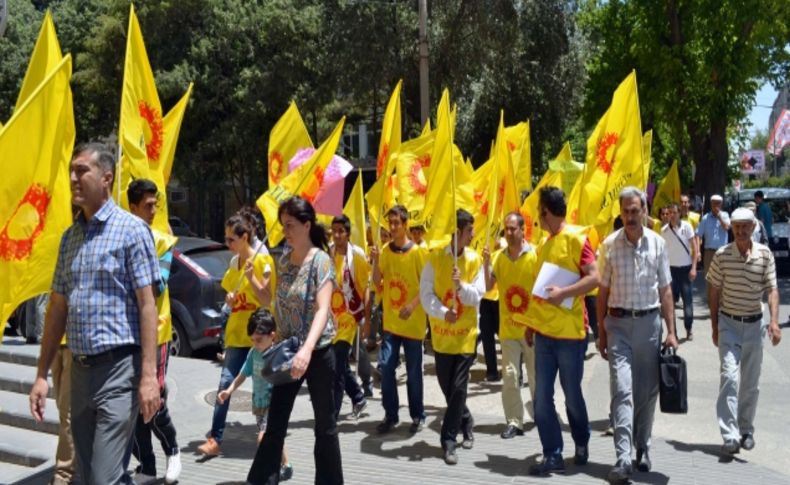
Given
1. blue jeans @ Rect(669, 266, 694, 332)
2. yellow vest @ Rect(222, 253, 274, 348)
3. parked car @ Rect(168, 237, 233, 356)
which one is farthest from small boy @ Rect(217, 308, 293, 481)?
blue jeans @ Rect(669, 266, 694, 332)

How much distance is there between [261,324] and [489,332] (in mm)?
4187

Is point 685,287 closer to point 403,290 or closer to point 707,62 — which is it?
point 403,290

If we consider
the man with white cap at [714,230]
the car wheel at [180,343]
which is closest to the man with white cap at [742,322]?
the car wheel at [180,343]

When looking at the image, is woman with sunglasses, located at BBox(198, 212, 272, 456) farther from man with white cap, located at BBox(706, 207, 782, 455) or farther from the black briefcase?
man with white cap, located at BBox(706, 207, 782, 455)

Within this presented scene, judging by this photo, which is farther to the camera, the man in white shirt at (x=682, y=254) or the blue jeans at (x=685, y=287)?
the blue jeans at (x=685, y=287)

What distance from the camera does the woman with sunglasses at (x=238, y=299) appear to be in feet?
23.0

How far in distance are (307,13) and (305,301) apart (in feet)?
73.8

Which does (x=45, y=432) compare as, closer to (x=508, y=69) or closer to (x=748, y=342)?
(x=748, y=342)

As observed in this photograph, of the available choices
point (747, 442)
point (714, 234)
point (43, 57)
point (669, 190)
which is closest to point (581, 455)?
point (747, 442)

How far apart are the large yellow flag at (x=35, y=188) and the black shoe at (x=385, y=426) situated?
132 inches

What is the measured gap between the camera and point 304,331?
5.44 m

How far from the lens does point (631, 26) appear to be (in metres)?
27.6

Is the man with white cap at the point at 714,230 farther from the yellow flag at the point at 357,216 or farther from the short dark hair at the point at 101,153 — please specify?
the short dark hair at the point at 101,153

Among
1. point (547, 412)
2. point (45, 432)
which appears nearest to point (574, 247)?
point (547, 412)
